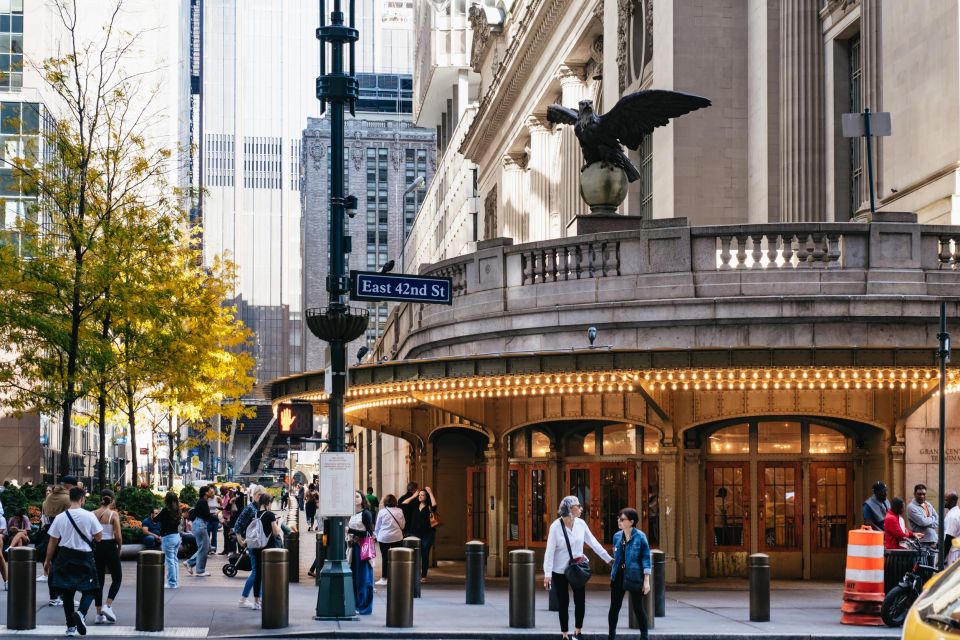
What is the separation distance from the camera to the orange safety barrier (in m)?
18.3

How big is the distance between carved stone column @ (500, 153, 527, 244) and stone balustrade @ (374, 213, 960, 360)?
43.3 m

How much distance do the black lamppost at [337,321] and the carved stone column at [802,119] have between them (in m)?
17.5

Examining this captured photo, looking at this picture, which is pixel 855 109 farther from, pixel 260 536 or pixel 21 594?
pixel 21 594

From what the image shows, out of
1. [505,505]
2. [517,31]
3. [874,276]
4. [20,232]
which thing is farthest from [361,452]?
[874,276]

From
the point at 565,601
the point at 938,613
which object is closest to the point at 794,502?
the point at 565,601

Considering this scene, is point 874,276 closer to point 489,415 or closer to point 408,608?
point 489,415

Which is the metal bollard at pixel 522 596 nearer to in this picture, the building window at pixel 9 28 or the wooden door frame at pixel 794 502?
the wooden door frame at pixel 794 502

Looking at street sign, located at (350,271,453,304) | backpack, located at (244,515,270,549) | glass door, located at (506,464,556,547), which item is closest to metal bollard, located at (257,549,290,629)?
backpack, located at (244,515,270,549)

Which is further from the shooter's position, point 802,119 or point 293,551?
point 802,119

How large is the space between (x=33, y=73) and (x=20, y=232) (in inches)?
1375

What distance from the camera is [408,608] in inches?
711

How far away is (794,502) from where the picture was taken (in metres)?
25.1

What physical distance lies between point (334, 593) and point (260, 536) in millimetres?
2720

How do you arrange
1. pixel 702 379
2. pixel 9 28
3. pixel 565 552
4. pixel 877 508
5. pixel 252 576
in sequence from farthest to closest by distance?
pixel 9 28 < pixel 702 379 < pixel 252 576 < pixel 877 508 < pixel 565 552
